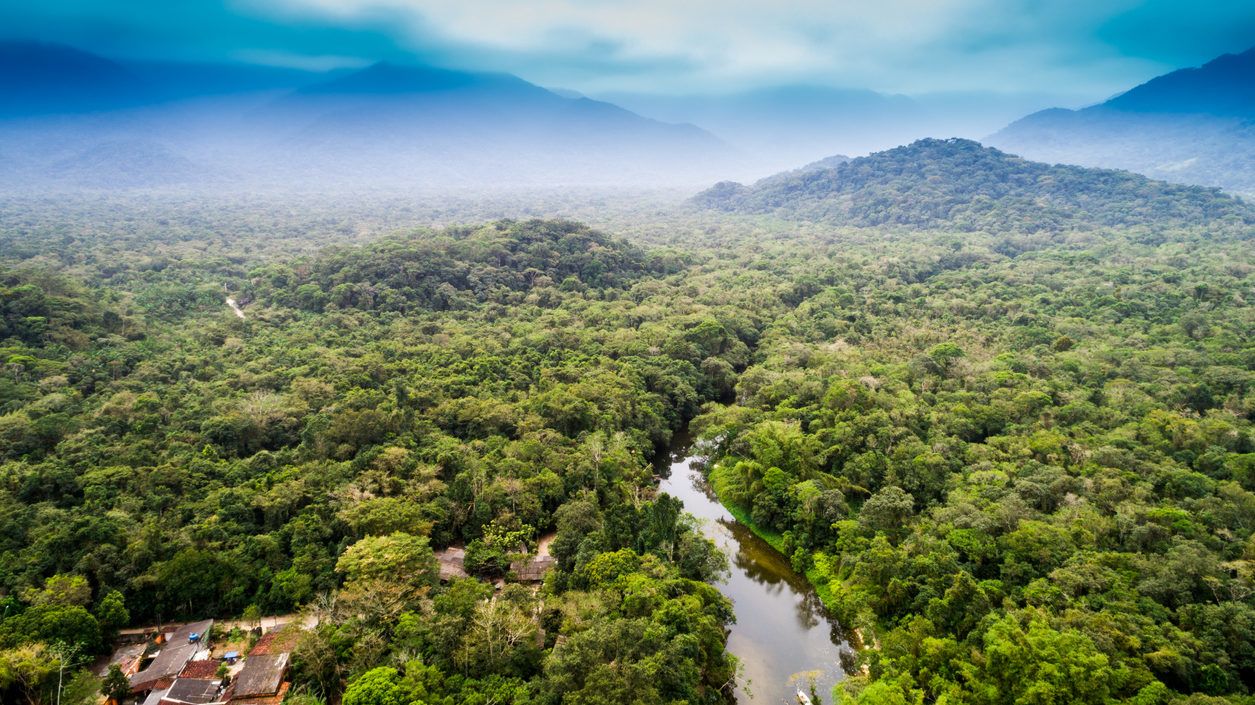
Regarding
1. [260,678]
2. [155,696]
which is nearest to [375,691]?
[260,678]

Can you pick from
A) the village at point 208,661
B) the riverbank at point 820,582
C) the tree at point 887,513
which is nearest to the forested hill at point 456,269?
the riverbank at point 820,582

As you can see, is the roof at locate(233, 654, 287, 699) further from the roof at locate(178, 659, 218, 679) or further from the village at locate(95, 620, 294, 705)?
the roof at locate(178, 659, 218, 679)

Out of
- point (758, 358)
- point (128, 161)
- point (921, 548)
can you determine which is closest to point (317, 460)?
point (921, 548)

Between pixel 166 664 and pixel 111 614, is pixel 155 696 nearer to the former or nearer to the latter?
pixel 166 664

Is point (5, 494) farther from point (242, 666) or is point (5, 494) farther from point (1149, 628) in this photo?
point (1149, 628)

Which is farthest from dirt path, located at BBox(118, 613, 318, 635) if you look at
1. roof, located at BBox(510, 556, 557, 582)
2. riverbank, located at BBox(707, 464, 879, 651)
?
riverbank, located at BBox(707, 464, 879, 651)
